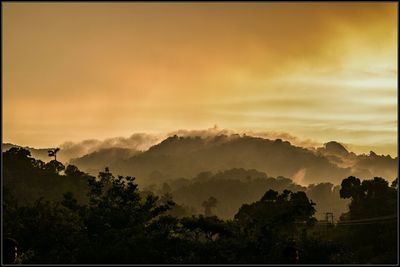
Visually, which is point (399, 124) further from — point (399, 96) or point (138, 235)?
point (138, 235)

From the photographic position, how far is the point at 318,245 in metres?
31.3

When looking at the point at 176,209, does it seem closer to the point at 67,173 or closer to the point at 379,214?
the point at 67,173

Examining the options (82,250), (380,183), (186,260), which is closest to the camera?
(186,260)

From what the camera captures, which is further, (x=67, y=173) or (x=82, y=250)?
(x=67, y=173)

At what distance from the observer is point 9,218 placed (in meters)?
35.4

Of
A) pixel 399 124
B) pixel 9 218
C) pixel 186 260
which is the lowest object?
pixel 186 260

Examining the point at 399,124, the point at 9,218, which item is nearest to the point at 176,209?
the point at 9,218

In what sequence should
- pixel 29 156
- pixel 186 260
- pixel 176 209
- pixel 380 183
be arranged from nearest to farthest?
1. pixel 186 260
2. pixel 380 183
3. pixel 29 156
4. pixel 176 209

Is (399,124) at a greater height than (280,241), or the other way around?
(399,124)

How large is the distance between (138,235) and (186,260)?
3893 mm

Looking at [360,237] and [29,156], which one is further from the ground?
[29,156]

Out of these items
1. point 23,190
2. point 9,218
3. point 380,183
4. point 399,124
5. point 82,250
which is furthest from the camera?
point 23,190

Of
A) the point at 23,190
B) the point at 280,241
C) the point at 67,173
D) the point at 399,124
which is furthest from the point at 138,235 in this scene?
the point at 67,173

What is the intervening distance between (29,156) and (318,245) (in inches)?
2874
